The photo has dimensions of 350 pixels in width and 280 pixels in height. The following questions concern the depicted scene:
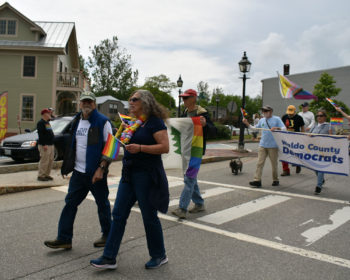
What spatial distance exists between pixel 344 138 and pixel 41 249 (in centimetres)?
635

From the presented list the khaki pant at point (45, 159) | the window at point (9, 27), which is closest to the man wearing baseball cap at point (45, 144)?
the khaki pant at point (45, 159)

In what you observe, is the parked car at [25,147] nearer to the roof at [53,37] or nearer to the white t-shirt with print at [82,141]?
the white t-shirt with print at [82,141]

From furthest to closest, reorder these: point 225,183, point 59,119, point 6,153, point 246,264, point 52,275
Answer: point 59,119
point 6,153
point 225,183
point 246,264
point 52,275

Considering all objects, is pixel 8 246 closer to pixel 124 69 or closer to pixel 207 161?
pixel 207 161

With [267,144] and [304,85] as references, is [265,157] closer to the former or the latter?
[267,144]

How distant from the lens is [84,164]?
396cm

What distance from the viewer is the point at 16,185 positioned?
7555 mm

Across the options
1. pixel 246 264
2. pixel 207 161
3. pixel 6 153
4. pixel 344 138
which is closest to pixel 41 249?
pixel 246 264

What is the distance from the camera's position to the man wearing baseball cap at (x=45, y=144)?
824 cm

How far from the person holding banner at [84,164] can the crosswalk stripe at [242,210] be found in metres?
2.03

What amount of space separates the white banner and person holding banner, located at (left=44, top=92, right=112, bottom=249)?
17.2ft

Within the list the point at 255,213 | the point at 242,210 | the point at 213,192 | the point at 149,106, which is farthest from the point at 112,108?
the point at 149,106

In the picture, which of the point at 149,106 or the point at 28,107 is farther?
the point at 28,107

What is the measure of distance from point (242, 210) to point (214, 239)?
5.38 ft
